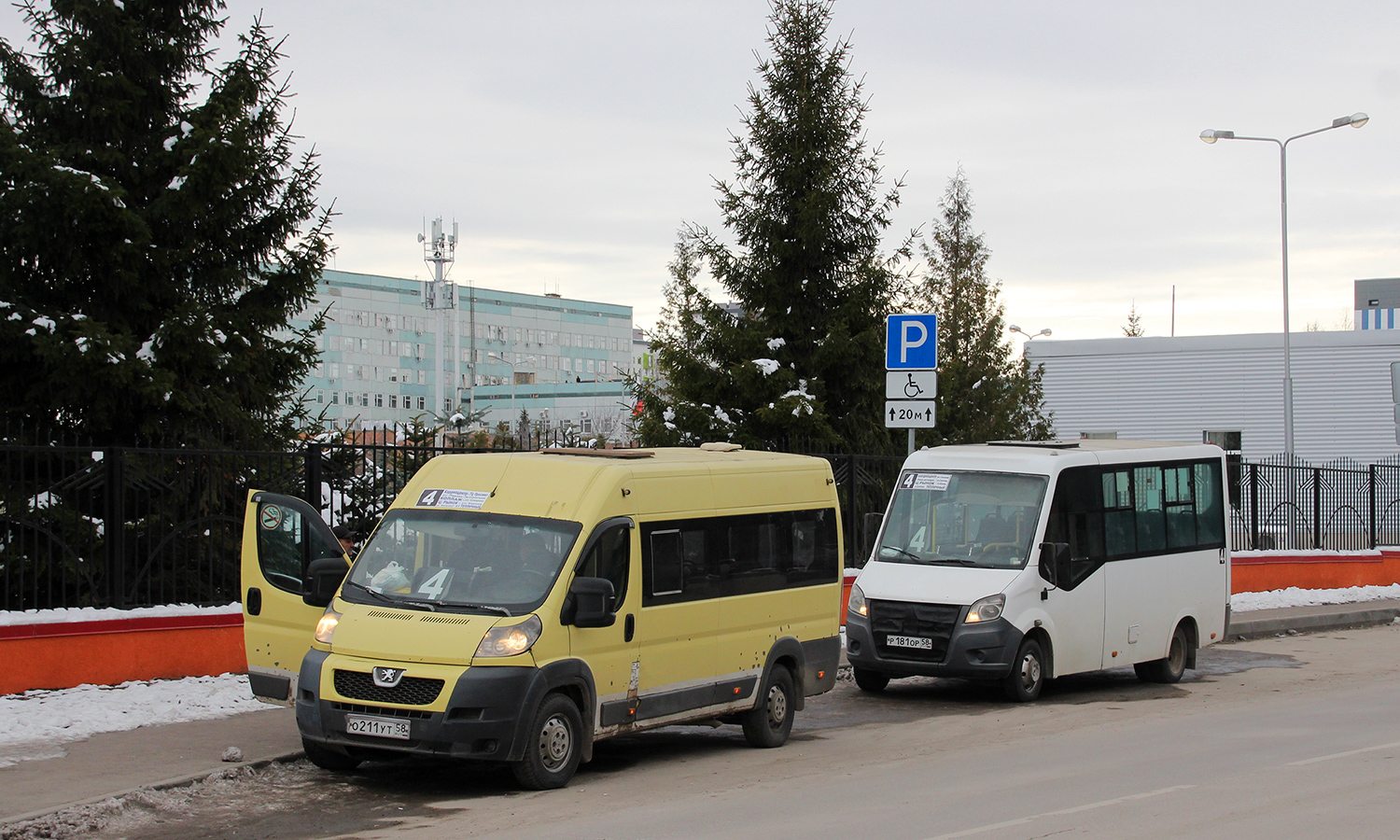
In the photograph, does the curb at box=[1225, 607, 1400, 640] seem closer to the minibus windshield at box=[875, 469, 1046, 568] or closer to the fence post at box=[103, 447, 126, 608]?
the minibus windshield at box=[875, 469, 1046, 568]

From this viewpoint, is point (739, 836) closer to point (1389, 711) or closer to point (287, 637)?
point (287, 637)

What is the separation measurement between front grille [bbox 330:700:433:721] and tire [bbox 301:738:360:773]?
67cm

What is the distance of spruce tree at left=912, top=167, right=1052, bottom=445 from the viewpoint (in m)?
29.3

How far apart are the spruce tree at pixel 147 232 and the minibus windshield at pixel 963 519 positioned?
22.4ft

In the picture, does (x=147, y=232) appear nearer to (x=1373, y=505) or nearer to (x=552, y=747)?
(x=552, y=747)

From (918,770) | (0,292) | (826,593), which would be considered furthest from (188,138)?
(918,770)

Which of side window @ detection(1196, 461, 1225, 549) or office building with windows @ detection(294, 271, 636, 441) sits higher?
office building with windows @ detection(294, 271, 636, 441)

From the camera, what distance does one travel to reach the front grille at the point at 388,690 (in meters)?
8.40

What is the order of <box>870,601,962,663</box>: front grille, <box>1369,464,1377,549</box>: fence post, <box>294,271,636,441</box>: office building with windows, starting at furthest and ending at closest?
1. <box>294,271,636,441</box>: office building with windows
2. <box>1369,464,1377,549</box>: fence post
3. <box>870,601,962,663</box>: front grille

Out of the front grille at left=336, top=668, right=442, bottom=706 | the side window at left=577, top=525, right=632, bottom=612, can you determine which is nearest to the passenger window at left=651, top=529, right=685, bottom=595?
the side window at left=577, top=525, right=632, bottom=612

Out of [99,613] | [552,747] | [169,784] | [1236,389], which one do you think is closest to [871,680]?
[552,747]

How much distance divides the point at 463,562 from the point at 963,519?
6.44 meters

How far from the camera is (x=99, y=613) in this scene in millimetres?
11906

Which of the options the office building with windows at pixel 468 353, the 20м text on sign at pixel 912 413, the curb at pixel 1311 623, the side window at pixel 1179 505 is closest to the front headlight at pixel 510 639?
the 20м text on sign at pixel 912 413
